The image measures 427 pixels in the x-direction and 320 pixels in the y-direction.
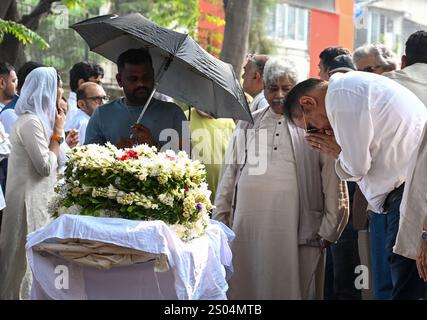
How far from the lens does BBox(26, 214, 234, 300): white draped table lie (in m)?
5.36

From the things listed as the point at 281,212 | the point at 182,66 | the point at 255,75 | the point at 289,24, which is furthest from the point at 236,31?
the point at 289,24

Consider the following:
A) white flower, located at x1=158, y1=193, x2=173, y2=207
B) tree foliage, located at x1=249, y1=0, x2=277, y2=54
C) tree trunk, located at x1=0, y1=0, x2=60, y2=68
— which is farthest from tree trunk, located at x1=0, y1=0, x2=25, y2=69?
tree foliage, located at x1=249, y1=0, x2=277, y2=54

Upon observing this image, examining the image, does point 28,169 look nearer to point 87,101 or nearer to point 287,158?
point 87,101

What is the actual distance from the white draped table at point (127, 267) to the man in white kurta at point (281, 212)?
1.80 m

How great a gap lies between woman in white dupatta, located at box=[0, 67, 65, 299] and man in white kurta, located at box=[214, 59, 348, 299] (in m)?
1.71

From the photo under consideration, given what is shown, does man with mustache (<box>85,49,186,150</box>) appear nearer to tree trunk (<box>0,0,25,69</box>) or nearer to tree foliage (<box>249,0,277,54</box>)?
tree trunk (<box>0,0,25,69</box>)

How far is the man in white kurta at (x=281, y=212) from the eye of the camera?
7660 mm

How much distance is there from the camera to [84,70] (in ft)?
34.6

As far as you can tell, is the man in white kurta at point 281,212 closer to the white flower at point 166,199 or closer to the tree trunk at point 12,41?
the white flower at point 166,199

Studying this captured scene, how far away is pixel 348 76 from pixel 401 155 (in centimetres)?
60

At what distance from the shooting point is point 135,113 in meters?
6.81

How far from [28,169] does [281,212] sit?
7.45ft
